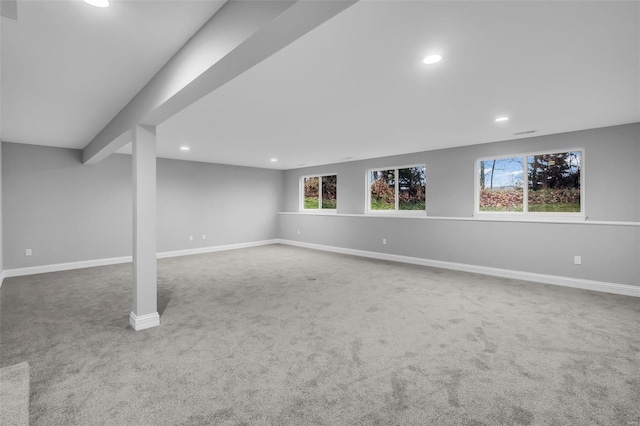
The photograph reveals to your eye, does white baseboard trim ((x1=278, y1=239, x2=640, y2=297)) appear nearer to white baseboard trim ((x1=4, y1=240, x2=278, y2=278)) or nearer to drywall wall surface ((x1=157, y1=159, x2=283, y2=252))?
drywall wall surface ((x1=157, y1=159, x2=283, y2=252))

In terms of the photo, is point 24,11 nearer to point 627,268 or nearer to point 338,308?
point 338,308

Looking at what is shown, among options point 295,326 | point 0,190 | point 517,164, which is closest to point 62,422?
point 295,326

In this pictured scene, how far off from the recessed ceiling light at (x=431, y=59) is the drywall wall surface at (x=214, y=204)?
21.6ft

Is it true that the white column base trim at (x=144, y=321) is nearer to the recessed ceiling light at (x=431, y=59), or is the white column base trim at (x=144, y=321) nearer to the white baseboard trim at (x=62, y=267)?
the recessed ceiling light at (x=431, y=59)

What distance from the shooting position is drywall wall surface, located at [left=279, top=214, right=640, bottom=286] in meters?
4.09

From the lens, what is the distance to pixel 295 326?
3004mm

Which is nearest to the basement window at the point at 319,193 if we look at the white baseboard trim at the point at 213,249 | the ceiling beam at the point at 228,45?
the white baseboard trim at the point at 213,249

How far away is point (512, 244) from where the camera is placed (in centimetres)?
492

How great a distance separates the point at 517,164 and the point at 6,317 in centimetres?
759

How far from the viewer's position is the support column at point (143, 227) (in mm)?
2949

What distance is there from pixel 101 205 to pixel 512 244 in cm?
790

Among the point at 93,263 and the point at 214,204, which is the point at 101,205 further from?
the point at 214,204

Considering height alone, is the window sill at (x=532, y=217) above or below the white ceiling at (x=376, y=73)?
below

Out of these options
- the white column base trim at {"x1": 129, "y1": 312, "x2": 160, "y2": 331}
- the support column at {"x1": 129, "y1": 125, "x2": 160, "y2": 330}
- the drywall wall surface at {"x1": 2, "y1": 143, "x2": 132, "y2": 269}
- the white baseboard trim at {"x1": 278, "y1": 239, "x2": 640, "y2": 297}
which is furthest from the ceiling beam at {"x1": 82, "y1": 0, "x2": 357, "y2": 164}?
the white baseboard trim at {"x1": 278, "y1": 239, "x2": 640, "y2": 297}
